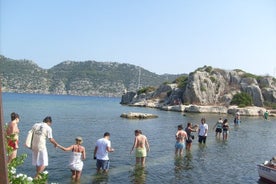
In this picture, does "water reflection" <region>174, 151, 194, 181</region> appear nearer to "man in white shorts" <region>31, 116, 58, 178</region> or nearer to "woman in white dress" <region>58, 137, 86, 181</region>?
"woman in white dress" <region>58, 137, 86, 181</region>

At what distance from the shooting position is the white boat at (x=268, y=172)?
15570 millimetres

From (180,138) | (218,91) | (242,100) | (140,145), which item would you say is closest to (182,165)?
(180,138)

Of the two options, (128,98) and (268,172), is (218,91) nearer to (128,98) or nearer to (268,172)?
(128,98)

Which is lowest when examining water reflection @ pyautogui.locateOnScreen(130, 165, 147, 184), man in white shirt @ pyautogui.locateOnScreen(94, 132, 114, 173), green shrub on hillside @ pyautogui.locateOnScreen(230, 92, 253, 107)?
water reflection @ pyautogui.locateOnScreen(130, 165, 147, 184)

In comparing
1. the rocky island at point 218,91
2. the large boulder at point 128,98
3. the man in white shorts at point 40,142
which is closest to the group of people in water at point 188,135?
the man in white shorts at point 40,142

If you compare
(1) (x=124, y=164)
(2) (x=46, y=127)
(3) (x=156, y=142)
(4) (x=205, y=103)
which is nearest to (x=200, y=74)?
(4) (x=205, y=103)

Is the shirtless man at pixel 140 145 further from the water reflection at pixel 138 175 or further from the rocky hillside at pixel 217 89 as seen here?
the rocky hillside at pixel 217 89

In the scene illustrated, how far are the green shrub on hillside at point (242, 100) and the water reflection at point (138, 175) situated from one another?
7327 centimetres

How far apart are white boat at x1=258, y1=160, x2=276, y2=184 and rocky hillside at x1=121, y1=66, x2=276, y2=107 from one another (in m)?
74.5

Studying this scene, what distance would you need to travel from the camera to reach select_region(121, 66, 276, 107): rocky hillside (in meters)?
91.9

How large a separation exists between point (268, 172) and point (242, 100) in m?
75.1

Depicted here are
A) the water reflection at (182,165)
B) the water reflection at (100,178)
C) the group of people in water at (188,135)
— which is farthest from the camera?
the group of people in water at (188,135)

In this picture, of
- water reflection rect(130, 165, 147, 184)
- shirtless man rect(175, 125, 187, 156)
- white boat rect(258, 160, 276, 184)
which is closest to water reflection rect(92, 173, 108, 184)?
water reflection rect(130, 165, 147, 184)

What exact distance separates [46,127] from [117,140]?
16.7 metres
